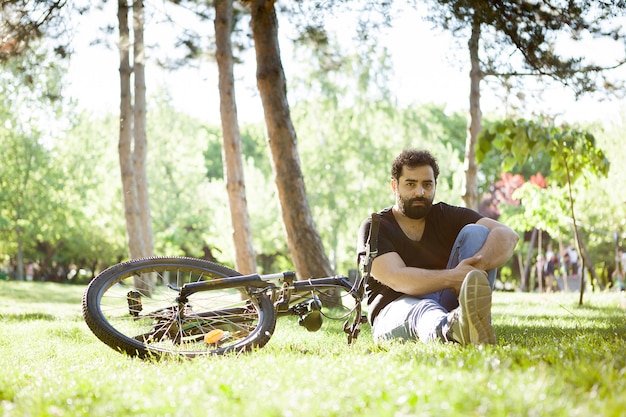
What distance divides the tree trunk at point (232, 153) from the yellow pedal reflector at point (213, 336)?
20.2 ft

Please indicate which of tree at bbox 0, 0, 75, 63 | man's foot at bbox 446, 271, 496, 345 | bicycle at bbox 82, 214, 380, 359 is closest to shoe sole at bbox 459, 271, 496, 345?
man's foot at bbox 446, 271, 496, 345

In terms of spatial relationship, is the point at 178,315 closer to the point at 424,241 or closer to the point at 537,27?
the point at 424,241

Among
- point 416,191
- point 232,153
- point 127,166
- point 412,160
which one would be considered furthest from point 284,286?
point 127,166

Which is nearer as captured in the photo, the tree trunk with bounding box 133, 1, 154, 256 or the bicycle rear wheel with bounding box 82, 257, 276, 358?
the bicycle rear wheel with bounding box 82, 257, 276, 358

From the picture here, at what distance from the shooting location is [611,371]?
9.18 ft

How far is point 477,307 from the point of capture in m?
3.67

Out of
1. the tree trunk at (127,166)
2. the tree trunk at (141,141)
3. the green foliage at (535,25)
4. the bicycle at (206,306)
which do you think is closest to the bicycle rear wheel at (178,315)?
the bicycle at (206,306)

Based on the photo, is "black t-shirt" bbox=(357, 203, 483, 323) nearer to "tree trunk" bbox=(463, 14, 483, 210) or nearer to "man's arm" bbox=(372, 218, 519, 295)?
"man's arm" bbox=(372, 218, 519, 295)

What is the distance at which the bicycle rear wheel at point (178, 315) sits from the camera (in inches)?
170

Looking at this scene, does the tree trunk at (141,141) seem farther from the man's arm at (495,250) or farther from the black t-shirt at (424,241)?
the man's arm at (495,250)

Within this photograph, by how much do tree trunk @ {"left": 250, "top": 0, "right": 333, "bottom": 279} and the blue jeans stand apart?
478cm

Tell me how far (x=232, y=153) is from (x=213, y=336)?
7016mm

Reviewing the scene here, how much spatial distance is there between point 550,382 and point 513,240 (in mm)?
2230

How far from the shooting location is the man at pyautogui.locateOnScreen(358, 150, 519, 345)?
14.7ft
